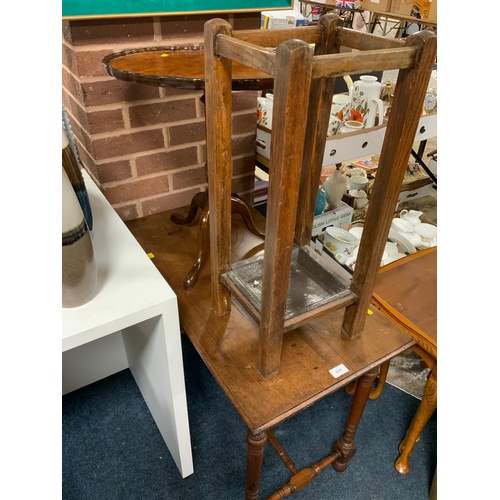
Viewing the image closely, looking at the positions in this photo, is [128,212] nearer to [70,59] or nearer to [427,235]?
[70,59]

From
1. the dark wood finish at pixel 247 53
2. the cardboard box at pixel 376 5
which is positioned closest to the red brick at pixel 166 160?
the dark wood finish at pixel 247 53

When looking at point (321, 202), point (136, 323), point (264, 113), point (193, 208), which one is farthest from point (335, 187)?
point (136, 323)

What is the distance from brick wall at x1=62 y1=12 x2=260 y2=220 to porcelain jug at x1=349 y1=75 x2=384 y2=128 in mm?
396

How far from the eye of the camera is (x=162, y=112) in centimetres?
128

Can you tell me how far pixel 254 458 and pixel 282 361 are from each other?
0.71 feet

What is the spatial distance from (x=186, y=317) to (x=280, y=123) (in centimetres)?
61

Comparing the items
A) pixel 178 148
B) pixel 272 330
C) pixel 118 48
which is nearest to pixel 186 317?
pixel 272 330

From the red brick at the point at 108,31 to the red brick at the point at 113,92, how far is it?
0.10 metres

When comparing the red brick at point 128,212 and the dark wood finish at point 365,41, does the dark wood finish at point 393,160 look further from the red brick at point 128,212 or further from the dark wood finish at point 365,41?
the red brick at point 128,212

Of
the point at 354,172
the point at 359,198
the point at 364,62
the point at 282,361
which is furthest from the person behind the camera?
the point at 354,172

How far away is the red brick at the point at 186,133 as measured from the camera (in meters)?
1.33

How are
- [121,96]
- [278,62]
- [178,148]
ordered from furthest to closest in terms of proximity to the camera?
1. [178,148]
2. [121,96]
3. [278,62]
